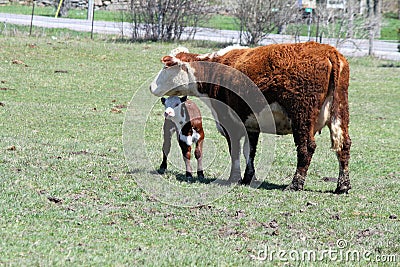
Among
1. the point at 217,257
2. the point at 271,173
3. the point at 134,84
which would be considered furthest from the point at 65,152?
the point at 134,84

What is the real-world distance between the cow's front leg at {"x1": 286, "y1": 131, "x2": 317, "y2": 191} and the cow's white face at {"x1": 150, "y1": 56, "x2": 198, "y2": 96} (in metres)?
1.75

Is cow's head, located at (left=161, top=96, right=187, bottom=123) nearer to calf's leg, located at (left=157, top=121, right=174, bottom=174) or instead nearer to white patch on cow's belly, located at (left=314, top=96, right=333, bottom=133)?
calf's leg, located at (left=157, top=121, right=174, bottom=174)

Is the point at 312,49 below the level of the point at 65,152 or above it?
above

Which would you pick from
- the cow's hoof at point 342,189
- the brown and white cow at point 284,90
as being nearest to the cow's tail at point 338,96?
the brown and white cow at point 284,90

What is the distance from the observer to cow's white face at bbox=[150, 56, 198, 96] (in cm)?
1075

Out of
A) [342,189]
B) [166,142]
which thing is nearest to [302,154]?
[342,189]

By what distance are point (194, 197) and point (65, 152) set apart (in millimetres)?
3546

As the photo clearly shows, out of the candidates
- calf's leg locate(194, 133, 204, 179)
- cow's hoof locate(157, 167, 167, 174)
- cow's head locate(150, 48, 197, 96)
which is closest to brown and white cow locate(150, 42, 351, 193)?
cow's head locate(150, 48, 197, 96)

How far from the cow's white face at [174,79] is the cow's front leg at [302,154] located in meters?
1.75

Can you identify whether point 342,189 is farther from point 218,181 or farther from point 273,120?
point 218,181

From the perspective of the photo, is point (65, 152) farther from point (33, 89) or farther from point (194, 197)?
point (33, 89)

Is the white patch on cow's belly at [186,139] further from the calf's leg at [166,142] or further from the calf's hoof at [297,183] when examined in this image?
the calf's hoof at [297,183]

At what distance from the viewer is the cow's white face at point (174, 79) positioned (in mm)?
10750

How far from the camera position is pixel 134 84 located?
22766 millimetres
